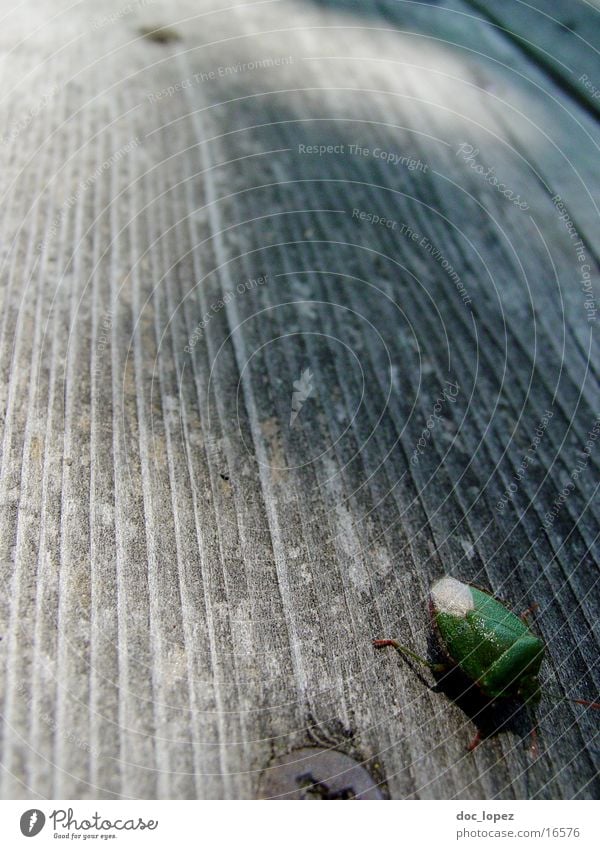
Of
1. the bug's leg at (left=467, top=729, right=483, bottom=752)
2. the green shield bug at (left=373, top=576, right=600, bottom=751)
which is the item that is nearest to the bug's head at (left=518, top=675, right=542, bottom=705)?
the green shield bug at (left=373, top=576, right=600, bottom=751)

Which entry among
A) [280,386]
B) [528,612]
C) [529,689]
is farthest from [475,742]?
[280,386]

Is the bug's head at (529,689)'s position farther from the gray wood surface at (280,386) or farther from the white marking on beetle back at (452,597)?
the white marking on beetle back at (452,597)

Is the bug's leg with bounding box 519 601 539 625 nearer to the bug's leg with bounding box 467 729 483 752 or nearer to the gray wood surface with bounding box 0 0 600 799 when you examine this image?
the gray wood surface with bounding box 0 0 600 799

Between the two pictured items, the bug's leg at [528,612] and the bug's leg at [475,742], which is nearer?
the bug's leg at [475,742]

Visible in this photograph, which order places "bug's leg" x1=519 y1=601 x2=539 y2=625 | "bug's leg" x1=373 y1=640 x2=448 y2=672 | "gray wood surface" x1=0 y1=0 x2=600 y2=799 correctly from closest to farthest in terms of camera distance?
1. "gray wood surface" x1=0 y1=0 x2=600 y2=799
2. "bug's leg" x1=373 y1=640 x2=448 y2=672
3. "bug's leg" x1=519 y1=601 x2=539 y2=625

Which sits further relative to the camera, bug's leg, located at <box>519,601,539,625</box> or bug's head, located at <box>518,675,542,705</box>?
bug's leg, located at <box>519,601,539,625</box>

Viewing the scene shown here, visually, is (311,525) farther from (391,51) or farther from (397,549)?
(391,51)

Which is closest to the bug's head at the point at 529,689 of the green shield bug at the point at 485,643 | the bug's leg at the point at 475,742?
the green shield bug at the point at 485,643

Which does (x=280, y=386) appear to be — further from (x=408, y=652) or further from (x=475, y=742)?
(x=475, y=742)

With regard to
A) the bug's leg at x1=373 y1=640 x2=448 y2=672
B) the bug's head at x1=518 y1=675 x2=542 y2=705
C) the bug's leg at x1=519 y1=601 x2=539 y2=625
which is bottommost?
the bug's head at x1=518 y1=675 x2=542 y2=705
